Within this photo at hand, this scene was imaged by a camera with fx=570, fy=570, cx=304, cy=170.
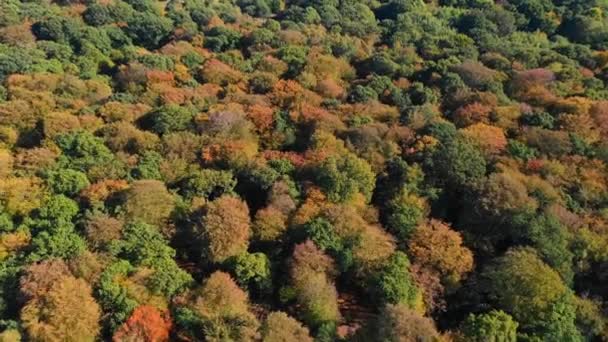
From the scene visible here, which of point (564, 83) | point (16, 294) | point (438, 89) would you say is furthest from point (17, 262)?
point (564, 83)

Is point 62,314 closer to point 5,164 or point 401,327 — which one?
point 401,327

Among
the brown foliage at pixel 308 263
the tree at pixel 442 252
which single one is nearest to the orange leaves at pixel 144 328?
the brown foliage at pixel 308 263

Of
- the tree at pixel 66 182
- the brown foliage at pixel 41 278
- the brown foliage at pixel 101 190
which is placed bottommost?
the tree at pixel 66 182

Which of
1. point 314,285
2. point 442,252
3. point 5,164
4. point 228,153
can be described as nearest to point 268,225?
point 314,285

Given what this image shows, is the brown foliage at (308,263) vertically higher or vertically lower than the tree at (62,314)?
higher

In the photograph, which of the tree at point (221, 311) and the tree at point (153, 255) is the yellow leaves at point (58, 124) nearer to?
the tree at point (153, 255)

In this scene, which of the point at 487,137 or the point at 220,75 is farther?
the point at 220,75
